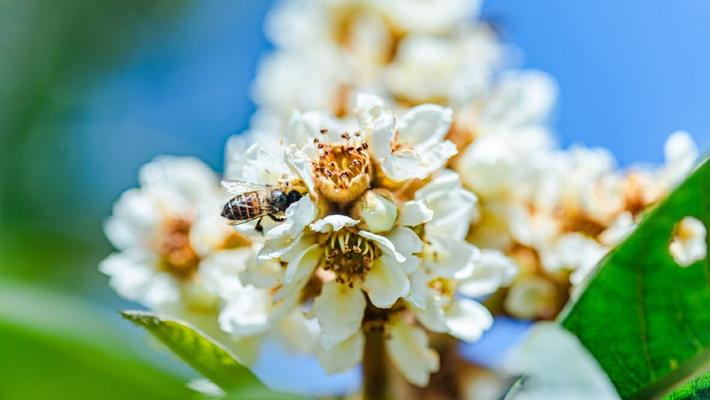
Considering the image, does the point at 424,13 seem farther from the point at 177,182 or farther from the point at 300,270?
the point at 300,270

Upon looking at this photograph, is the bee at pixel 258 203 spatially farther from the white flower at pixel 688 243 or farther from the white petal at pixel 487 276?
the white flower at pixel 688 243

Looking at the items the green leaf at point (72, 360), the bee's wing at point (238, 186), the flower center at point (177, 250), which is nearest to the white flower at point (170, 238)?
the flower center at point (177, 250)

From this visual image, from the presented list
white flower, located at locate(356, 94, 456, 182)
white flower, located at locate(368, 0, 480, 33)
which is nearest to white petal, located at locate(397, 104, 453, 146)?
white flower, located at locate(356, 94, 456, 182)

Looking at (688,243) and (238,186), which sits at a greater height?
(238,186)

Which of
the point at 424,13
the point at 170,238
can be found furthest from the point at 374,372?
the point at 424,13

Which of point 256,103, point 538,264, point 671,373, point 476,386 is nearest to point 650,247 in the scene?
point 671,373

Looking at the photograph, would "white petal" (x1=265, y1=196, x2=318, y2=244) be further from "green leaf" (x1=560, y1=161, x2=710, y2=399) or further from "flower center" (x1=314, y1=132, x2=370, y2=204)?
"green leaf" (x1=560, y1=161, x2=710, y2=399)
